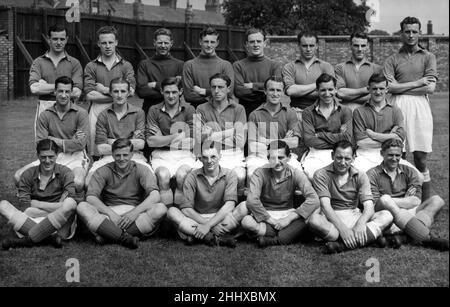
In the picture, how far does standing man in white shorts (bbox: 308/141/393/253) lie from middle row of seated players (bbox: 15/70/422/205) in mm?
486

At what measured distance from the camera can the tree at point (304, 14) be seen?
10.2 meters

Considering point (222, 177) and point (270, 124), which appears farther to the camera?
point (270, 124)

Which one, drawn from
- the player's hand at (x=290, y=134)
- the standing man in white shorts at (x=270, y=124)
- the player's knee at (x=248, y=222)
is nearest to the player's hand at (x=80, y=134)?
the standing man in white shorts at (x=270, y=124)

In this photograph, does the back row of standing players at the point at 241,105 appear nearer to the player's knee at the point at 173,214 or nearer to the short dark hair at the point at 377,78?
the short dark hair at the point at 377,78

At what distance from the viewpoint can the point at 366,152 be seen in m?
6.05

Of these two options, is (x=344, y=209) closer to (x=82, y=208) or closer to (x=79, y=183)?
(x=82, y=208)

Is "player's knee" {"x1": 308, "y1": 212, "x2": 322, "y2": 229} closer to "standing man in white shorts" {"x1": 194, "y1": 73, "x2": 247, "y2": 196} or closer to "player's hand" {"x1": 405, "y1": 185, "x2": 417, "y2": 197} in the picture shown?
"player's hand" {"x1": 405, "y1": 185, "x2": 417, "y2": 197}

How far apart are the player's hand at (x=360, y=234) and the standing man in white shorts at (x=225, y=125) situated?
1.44 meters

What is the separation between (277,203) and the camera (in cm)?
553

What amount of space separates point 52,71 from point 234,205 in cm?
265

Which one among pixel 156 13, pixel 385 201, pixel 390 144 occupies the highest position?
pixel 156 13

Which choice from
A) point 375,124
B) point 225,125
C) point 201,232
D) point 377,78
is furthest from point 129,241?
point 377,78

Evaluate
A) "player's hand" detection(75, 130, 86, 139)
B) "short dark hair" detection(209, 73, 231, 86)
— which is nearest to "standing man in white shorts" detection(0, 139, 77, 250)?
"player's hand" detection(75, 130, 86, 139)

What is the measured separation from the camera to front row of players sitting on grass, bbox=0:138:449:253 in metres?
5.20
